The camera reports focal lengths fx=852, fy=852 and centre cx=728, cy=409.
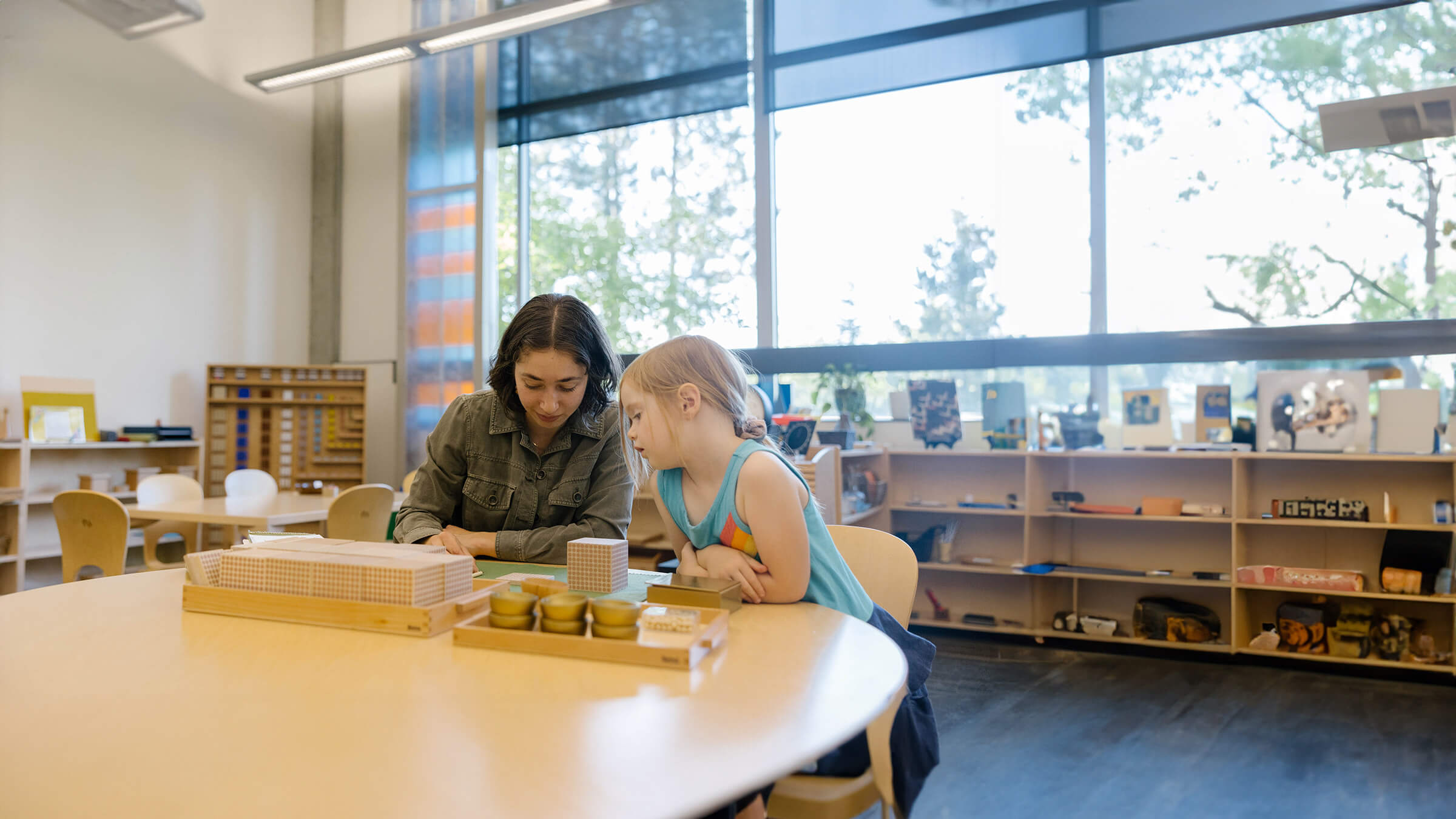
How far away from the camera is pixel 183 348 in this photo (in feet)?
18.3

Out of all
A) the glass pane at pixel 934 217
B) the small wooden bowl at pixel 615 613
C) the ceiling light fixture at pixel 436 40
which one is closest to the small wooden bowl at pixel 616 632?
the small wooden bowl at pixel 615 613

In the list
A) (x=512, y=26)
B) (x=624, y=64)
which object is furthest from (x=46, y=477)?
(x=624, y=64)

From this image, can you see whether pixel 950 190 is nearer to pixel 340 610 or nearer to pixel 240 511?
pixel 240 511

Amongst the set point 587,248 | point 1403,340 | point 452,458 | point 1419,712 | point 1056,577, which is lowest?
point 1419,712

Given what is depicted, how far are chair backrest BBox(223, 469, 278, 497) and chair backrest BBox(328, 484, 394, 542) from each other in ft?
3.70

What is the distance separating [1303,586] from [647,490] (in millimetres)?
2993

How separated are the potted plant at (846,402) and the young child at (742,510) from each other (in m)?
2.77

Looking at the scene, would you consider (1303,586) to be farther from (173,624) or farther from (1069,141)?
(173,624)

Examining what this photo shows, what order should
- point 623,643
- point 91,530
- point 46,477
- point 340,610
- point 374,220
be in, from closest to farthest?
1. point 623,643
2. point 340,610
3. point 91,530
4. point 46,477
5. point 374,220

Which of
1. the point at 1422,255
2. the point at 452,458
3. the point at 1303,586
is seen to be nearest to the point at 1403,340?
the point at 1422,255

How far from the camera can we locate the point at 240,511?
11.8 ft

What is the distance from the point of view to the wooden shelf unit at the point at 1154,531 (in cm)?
381

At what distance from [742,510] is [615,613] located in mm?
425

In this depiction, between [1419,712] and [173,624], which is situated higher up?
[173,624]
